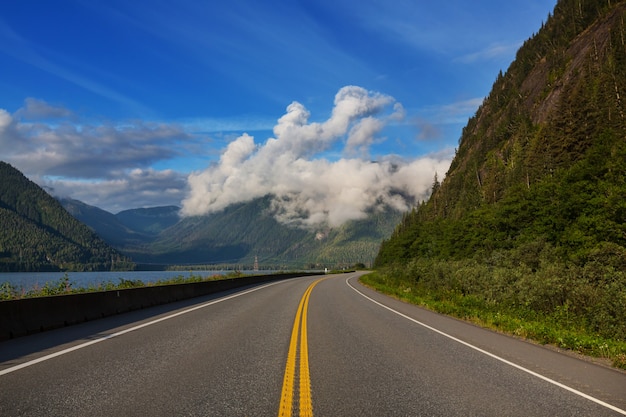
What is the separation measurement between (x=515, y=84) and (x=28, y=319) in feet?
506

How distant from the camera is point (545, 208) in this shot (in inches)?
1793

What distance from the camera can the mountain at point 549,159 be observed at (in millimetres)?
38031

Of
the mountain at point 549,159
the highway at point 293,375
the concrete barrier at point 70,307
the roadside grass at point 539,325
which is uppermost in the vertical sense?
the mountain at point 549,159

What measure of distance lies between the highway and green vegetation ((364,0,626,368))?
274cm

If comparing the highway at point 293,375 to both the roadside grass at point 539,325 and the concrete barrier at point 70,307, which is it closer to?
the concrete barrier at point 70,307

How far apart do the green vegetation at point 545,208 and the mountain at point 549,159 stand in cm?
19

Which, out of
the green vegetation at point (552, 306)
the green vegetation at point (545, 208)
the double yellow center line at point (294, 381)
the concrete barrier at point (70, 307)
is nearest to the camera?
the double yellow center line at point (294, 381)

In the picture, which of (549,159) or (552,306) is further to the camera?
(549,159)

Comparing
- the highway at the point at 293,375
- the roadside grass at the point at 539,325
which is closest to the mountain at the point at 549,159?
the roadside grass at the point at 539,325

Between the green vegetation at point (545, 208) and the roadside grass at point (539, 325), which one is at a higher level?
the green vegetation at point (545, 208)

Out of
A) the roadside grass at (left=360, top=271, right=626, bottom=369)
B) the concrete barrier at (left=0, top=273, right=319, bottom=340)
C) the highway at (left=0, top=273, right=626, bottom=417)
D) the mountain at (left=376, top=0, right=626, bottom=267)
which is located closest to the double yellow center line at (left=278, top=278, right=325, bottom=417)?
the highway at (left=0, top=273, right=626, bottom=417)

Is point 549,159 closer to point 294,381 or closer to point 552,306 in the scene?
point 552,306

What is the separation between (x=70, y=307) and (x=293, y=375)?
9705 millimetres

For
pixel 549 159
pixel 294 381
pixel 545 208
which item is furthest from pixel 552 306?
pixel 549 159
